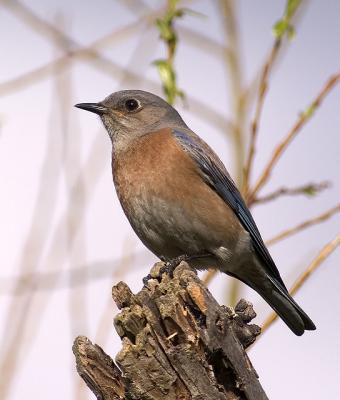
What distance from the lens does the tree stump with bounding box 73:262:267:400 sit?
14.7 ft

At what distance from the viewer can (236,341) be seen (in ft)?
15.4

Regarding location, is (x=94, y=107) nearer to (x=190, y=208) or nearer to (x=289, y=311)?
(x=190, y=208)

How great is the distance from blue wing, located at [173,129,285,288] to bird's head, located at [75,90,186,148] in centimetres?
51

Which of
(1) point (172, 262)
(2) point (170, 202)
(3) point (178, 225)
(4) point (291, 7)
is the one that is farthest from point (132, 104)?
(4) point (291, 7)

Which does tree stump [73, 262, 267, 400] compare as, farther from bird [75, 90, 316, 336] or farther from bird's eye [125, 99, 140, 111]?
bird's eye [125, 99, 140, 111]

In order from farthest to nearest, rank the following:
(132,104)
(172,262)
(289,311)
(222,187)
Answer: (132,104) < (222,187) < (289,311) < (172,262)

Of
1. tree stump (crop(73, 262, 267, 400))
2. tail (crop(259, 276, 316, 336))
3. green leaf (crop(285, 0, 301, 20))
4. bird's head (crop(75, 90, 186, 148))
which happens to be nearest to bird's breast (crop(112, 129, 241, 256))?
bird's head (crop(75, 90, 186, 148))

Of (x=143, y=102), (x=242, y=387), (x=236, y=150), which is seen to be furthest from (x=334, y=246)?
(x=143, y=102)

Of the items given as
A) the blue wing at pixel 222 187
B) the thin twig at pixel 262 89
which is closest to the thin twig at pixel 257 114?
the thin twig at pixel 262 89

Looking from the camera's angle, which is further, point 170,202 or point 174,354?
point 170,202

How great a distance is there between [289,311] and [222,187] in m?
1.45

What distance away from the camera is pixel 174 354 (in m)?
4.50

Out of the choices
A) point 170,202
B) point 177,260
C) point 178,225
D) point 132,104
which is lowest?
point 177,260

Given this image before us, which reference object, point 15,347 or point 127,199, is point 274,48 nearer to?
point 127,199
